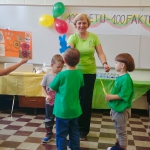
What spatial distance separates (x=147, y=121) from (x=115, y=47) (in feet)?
4.38

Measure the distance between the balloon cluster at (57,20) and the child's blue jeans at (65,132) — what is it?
7.76 feet

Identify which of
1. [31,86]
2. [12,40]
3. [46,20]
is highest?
[46,20]

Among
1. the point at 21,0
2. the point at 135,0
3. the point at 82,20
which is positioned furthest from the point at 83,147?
the point at 21,0

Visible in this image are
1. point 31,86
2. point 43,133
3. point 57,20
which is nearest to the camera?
point 43,133

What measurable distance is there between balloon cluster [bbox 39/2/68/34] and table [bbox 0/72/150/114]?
0.94 meters

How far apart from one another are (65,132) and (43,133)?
95 centimetres

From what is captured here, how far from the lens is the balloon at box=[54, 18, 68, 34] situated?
3.86 metres

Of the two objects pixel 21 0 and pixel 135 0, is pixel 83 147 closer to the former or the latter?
pixel 135 0

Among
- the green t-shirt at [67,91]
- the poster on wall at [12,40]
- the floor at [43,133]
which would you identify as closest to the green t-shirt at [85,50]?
the green t-shirt at [67,91]

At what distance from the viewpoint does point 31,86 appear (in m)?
A: 3.52

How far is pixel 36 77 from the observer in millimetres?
3504

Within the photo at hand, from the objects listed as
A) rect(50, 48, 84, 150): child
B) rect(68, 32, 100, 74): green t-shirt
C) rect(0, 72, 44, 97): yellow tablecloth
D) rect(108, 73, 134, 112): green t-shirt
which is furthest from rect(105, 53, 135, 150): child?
rect(0, 72, 44, 97): yellow tablecloth

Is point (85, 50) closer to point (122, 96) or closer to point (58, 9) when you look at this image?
point (122, 96)

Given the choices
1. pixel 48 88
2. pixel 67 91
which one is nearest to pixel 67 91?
pixel 67 91
